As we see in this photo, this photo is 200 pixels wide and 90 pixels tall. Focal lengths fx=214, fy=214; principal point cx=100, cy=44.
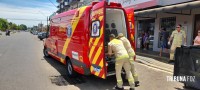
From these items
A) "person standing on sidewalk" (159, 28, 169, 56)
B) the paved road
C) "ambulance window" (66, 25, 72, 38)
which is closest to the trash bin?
the paved road

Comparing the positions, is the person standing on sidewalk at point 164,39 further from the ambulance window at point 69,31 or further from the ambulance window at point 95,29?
the ambulance window at point 95,29

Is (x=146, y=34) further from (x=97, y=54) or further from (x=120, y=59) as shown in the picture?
(x=120, y=59)

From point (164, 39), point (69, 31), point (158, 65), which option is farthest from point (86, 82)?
point (164, 39)

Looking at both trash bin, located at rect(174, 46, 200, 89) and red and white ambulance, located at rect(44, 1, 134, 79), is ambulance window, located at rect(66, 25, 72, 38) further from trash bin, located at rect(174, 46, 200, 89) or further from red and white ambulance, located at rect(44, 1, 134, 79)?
trash bin, located at rect(174, 46, 200, 89)

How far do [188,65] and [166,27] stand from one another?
8.64 m

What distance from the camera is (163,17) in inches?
559

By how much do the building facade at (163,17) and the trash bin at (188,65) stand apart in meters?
4.02

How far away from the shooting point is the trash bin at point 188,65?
5.60 meters

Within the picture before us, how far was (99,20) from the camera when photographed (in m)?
6.08

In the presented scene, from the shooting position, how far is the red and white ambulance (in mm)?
6016

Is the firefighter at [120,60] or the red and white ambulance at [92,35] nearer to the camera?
the firefighter at [120,60]

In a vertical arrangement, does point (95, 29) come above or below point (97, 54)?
above

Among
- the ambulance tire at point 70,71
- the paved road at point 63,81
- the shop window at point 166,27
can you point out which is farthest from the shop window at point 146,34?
the ambulance tire at point 70,71

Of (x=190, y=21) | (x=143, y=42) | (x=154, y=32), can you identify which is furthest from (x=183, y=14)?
(x=143, y=42)
